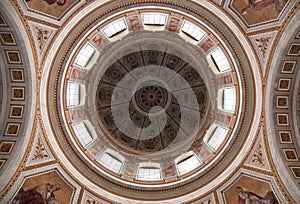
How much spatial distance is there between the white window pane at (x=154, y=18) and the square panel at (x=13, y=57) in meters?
6.86

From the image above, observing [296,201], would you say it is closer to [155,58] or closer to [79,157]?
[79,157]

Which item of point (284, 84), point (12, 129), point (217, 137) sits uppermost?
point (284, 84)

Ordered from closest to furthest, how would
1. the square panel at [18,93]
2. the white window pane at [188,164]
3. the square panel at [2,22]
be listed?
the square panel at [2,22] → the square panel at [18,93] → the white window pane at [188,164]

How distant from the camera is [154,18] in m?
19.9

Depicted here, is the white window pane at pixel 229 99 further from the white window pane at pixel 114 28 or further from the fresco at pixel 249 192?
the white window pane at pixel 114 28

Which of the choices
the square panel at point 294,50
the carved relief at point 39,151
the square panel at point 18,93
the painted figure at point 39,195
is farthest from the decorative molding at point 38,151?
the square panel at point 294,50

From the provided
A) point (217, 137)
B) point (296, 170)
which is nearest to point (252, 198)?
point (296, 170)

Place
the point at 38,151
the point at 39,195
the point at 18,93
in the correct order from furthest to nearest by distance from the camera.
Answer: the point at 39,195 < the point at 38,151 < the point at 18,93

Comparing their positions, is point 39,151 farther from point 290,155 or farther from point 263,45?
point 290,155

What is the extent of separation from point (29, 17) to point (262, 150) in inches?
490

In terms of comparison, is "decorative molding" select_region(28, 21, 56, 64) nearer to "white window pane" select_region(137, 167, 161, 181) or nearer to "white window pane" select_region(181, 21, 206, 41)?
"white window pane" select_region(181, 21, 206, 41)

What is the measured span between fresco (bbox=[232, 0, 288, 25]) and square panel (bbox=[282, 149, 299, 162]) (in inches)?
247

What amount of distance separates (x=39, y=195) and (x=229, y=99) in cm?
1122

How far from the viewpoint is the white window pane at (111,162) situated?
68.1 ft
